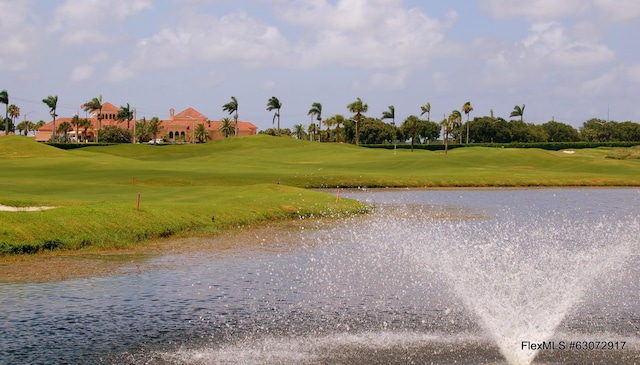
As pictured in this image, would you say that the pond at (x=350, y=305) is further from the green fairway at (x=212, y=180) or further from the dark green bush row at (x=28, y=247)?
the green fairway at (x=212, y=180)

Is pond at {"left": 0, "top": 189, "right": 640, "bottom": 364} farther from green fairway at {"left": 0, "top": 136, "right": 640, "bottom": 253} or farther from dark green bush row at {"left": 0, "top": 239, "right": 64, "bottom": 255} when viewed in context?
green fairway at {"left": 0, "top": 136, "right": 640, "bottom": 253}

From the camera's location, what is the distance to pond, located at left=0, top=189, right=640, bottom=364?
2308cm

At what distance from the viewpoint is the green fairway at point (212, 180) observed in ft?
144

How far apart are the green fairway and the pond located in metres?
6.27

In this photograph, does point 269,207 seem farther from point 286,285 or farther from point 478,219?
point 286,285

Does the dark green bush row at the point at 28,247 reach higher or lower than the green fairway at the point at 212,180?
lower

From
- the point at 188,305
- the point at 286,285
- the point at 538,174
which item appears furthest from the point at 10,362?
the point at 538,174

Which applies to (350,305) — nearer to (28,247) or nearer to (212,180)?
(28,247)

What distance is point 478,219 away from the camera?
5809cm

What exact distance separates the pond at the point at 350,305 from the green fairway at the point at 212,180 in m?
6.27

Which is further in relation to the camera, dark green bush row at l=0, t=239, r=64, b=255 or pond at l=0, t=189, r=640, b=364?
dark green bush row at l=0, t=239, r=64, b=255

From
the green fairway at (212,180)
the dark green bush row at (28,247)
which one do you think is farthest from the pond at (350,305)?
the green fairway at (212,180)

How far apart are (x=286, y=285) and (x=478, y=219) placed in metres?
28.3

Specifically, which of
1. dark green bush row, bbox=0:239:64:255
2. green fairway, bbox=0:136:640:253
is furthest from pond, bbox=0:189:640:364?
green fairway, bbox=0:136:640:253
